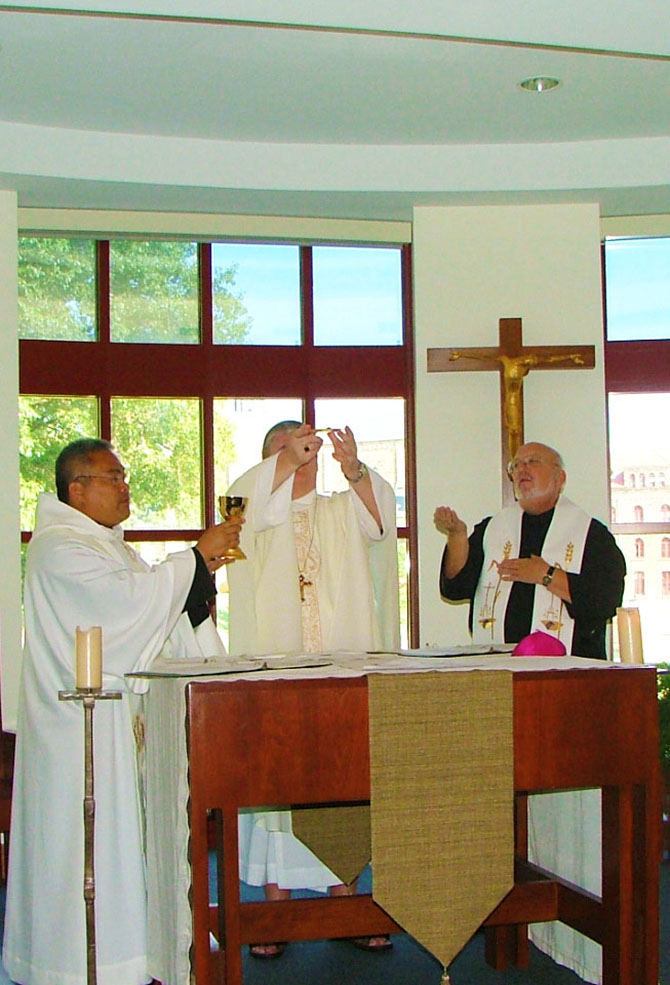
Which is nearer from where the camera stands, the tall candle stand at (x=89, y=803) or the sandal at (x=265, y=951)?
the tall candle stand at (x=89, y=803)

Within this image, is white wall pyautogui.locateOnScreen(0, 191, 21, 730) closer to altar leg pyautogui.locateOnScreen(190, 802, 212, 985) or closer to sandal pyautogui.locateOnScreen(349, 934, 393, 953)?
sandal pyautogui.locateOnScreen(349, 934, 393, 953)

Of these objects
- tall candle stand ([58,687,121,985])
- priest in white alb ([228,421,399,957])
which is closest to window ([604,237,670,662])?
priest in white alb ([228,421,399,957])

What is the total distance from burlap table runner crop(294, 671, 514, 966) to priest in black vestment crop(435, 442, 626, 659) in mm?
1539

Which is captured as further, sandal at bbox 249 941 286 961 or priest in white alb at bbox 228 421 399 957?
priest in white alb at bbox 228 421 399 957

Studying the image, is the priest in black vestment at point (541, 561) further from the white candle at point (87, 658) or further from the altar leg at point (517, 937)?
the white candle at point (87, 658)

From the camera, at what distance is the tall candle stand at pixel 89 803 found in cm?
351

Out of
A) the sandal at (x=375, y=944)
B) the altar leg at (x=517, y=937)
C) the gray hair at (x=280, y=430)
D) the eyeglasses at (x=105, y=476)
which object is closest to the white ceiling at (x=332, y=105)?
the gray hair at (x=280, y=430)

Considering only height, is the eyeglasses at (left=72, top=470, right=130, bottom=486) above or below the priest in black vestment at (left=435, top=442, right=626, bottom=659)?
above

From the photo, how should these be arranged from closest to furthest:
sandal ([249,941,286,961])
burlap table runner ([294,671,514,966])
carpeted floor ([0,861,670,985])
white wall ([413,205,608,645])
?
1. burlap table runner ([294,671,514,966])
2. carpeted floor ([0,861,670,985])
3. sandal ([249,941,286,961])
4. white wall ([413,205,608,645])

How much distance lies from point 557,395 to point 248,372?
1.81 m

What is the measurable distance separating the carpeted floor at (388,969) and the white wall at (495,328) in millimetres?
2474

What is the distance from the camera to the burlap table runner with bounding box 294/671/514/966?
3.32m

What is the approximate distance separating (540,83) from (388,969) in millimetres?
3774

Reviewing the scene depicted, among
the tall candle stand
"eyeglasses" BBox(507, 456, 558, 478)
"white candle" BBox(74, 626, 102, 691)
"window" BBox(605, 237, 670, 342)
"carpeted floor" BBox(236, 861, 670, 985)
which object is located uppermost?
"window" BBox(605, 237, 670, 342)
